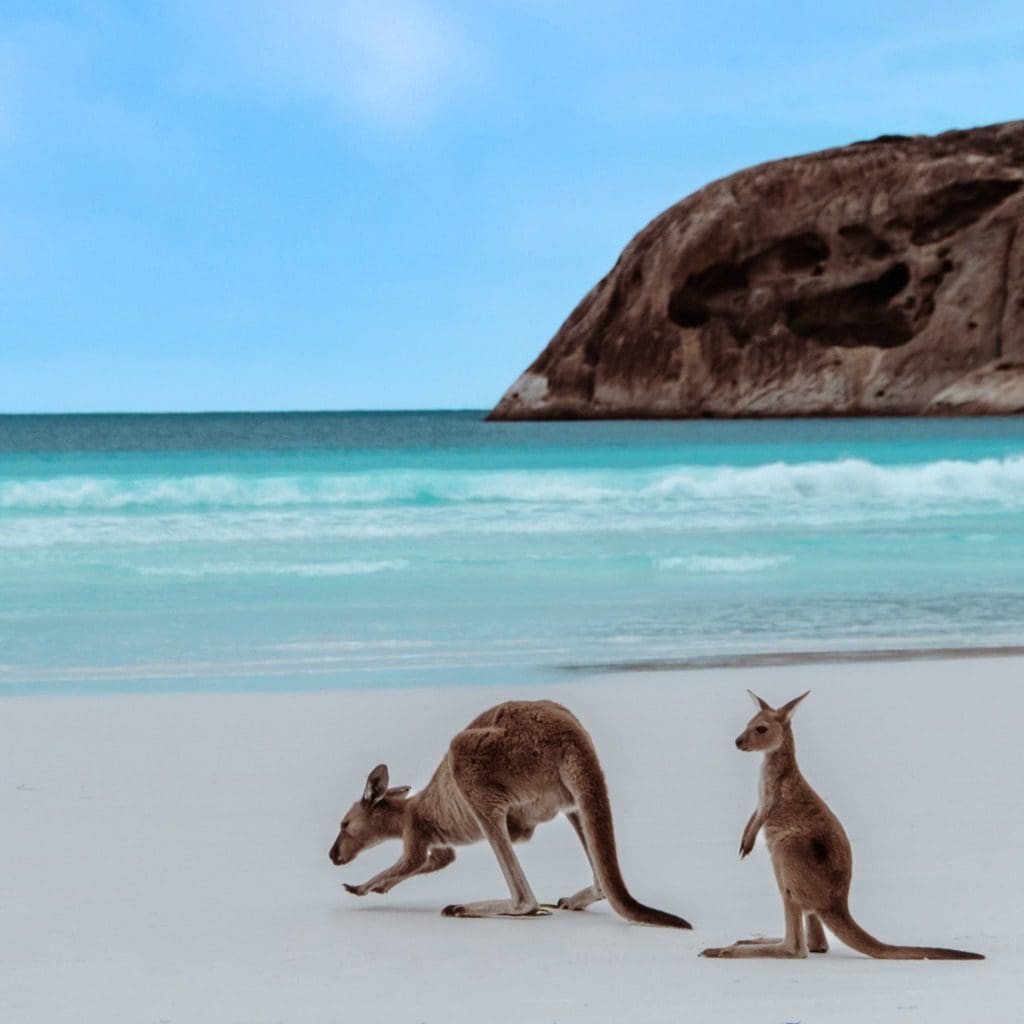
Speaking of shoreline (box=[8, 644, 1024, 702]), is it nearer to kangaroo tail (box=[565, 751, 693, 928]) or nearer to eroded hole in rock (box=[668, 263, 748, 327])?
kangaroo tail (box=[565, 751, 693, 928])

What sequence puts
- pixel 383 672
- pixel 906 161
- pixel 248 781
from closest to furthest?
pixel 248 781 → pixel 383 672 → pixel 906 161

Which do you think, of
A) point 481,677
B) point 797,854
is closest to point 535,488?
point 481,677

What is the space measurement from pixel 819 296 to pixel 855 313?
1621 millimetres

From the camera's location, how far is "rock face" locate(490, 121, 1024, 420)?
6719cm

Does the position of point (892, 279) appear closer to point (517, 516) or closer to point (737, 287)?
point (737, 287)

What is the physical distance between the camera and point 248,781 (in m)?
6.36

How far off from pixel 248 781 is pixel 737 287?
68.0 metres

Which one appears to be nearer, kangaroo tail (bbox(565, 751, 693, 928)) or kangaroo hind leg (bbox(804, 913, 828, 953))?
kangaroo hind leg (bbox(804, 913, 828, 953))

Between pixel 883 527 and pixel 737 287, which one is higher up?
pixel 737 287

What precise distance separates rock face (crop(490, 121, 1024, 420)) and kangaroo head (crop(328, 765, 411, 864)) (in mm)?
63520

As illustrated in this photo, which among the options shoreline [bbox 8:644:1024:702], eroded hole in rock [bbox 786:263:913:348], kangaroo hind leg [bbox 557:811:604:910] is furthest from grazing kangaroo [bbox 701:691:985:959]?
eroded hole in rock [bbox 786:263:913:348]

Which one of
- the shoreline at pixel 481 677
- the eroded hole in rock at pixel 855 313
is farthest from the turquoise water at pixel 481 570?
the eroded hole in rock at pixel 855 313

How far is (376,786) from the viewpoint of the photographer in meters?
4.24

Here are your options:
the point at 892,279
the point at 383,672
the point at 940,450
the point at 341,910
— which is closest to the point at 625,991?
the point at 341,910
